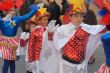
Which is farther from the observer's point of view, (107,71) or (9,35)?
(9,35)

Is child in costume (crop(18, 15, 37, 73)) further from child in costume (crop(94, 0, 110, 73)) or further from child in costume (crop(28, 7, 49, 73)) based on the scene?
child in costume (crop(94, 0, 110, 73))

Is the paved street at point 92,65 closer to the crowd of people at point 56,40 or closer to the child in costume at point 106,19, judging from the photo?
the crowd of people at point 56,40

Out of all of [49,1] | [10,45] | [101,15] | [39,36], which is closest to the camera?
[101,15]

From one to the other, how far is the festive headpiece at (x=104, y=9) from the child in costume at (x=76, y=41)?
0.72 m

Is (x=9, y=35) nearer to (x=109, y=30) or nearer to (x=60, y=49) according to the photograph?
(x=60, y=49)

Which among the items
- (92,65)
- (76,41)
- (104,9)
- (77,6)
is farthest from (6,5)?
(104,9)

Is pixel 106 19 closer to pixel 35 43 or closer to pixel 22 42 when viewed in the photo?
→ pixel 35 43

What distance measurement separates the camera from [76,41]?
5812 millimetres

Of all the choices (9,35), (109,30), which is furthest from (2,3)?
(109,30)

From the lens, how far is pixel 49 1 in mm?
11844

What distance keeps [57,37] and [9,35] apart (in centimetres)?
173

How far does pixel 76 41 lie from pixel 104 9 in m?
0.97

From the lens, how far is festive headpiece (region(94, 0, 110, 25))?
490 cm

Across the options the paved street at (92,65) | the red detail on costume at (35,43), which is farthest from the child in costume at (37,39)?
the paved street at (92,65)
